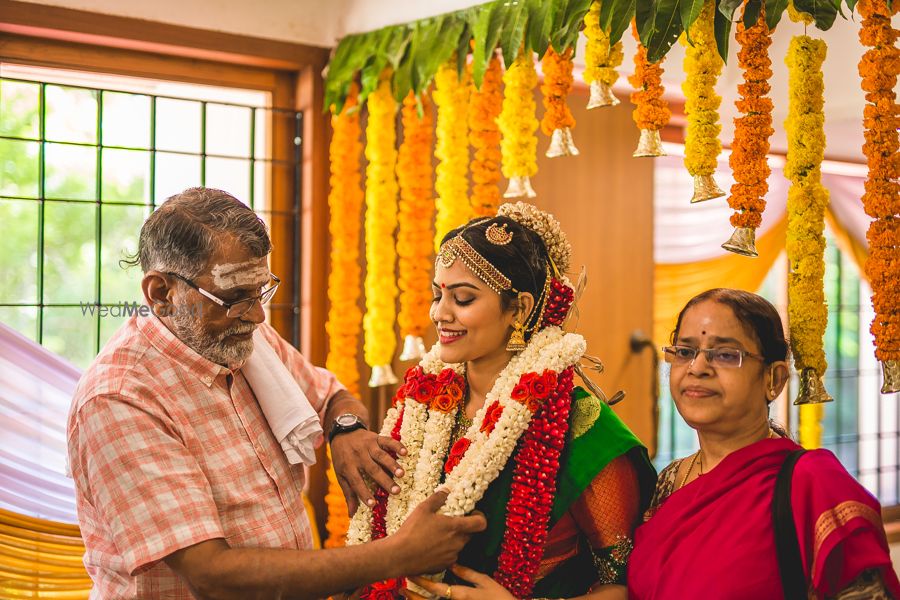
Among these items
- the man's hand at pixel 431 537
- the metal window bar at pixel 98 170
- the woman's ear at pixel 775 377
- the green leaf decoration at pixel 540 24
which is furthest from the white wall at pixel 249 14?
the woman's ear at pixel 775 377

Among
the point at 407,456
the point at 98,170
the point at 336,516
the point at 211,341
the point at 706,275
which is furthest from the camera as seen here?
the point at 706,275

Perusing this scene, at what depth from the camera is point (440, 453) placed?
2141 millimetres

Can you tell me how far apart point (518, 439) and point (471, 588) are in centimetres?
35

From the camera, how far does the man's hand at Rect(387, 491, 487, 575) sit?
72.9 inches

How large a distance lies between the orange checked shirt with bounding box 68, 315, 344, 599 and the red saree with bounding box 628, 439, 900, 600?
858mm

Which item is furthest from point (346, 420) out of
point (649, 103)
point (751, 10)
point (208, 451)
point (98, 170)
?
point (98, 170)

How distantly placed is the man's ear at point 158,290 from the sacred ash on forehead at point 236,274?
0.39 ft

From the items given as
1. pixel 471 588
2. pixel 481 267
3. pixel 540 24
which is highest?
pixel 540 24

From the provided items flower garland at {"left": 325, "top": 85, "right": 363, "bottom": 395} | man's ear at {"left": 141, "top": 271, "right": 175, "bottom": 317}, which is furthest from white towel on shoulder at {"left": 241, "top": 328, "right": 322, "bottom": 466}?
flower garland at {"left": 325, "top": 85, "right": 363, "bottom": 395}

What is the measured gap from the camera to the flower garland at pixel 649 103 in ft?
8.70

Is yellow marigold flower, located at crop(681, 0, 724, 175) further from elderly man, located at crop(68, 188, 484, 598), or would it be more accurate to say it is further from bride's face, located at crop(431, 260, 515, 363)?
elderly man, located at crop(68, 188, 484, 598)

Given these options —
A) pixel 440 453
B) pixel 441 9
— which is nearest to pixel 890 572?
pixel 440 453

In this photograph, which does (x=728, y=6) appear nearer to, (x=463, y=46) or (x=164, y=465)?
(x=463, y=46)

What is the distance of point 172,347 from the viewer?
2025 millimetres
